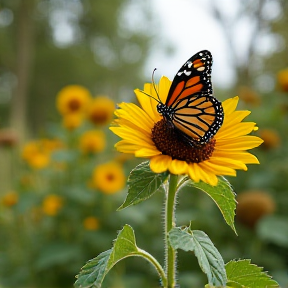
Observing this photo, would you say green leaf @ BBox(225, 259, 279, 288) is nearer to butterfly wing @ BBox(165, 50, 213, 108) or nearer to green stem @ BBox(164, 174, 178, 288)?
green stem @ BBox(164, 174, 178, 288)

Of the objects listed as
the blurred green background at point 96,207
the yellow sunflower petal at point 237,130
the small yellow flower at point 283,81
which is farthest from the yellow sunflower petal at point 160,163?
the small yellow flower at point 283,81

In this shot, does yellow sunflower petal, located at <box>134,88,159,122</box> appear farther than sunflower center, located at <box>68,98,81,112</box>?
No

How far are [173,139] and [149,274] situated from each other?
5.48ft

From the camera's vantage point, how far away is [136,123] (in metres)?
0.69

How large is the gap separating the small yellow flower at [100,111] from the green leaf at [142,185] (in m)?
1.65

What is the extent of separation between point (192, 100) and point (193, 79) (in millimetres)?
31

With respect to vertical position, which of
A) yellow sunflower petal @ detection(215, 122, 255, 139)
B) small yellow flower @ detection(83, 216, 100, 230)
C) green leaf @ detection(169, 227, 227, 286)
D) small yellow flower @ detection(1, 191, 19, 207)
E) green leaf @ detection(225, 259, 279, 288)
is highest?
small yellow flower @ detection(1, 191, 19, 207)

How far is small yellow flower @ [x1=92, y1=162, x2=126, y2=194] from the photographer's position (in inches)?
83.3

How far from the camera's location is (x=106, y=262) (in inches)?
22.9

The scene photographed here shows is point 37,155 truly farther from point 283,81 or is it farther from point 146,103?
point 146,103

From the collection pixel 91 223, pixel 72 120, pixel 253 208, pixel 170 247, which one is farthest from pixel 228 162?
pixel 72 120

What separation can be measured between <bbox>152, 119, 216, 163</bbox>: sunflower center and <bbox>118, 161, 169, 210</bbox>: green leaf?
5 cm

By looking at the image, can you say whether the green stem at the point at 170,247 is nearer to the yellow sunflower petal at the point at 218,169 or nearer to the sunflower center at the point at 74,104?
the yellow sunflower petal at the point at 218,169

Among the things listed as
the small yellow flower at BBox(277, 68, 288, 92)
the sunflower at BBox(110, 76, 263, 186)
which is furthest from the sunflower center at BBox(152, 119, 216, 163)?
the small yellow flower at BBox(277, 68, 288, 92)
